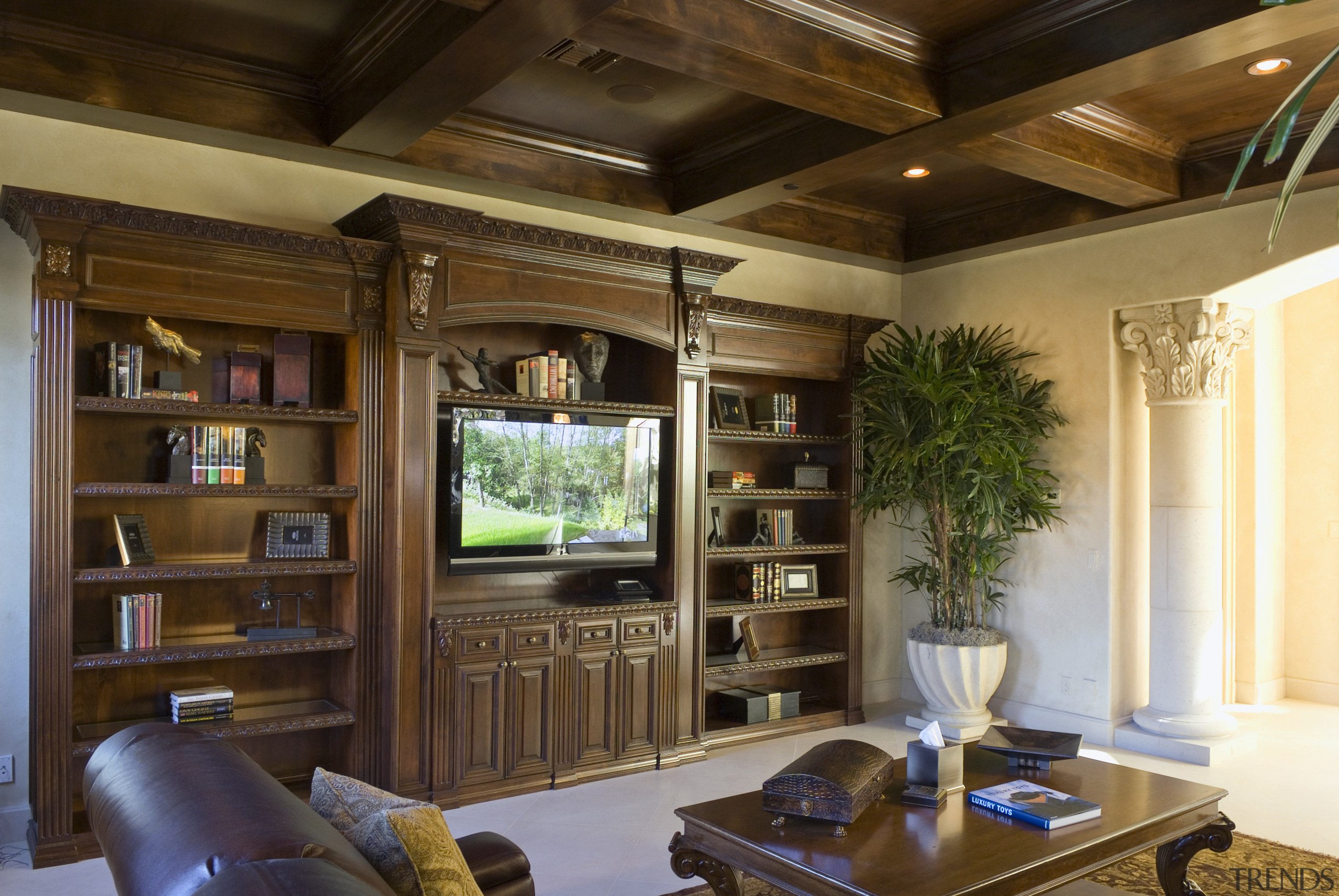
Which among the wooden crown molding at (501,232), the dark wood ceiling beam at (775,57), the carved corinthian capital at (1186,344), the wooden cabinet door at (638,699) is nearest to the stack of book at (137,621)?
the wooden crown molding at (501,232)

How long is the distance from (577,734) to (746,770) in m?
0.90

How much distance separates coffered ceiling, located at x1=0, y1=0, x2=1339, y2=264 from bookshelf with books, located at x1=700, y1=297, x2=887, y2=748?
859mm

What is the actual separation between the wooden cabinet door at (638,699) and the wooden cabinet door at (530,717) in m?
0.41

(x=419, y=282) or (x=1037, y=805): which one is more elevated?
(x=419, y=282)

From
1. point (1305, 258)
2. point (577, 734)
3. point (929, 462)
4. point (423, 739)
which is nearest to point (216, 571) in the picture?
point (423, 739)

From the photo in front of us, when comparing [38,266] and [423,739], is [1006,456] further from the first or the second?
[38,266]

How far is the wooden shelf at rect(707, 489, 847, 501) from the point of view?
5613 mm

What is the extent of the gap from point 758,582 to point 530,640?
5.39ft

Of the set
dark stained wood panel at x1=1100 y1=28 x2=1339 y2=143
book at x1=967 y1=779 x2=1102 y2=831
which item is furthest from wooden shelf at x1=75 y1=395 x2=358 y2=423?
dark stained wood panel at x1=1100 y1=28 x2=1339 y2=143

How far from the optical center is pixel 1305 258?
16.4ft

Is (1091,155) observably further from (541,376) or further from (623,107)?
(541,376)

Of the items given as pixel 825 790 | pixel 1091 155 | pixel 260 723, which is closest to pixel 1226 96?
pixel 1091 155

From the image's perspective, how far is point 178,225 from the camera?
389cm

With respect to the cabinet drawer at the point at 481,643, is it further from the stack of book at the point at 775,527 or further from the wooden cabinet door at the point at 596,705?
the stack of book at the point at 775,527
